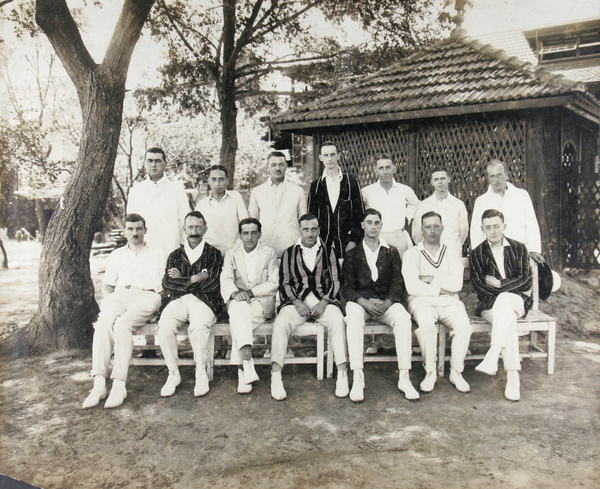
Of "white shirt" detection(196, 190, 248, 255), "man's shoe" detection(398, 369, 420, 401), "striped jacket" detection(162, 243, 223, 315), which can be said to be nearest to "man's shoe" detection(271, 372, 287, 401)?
"striped jacket" detection(162, 243, 223, 315)

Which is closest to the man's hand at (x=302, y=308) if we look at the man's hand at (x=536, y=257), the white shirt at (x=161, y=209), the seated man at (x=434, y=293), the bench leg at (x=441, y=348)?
the seated man at (x=434, y=293)

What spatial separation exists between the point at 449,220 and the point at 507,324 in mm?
1155

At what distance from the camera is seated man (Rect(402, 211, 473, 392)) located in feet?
12.3

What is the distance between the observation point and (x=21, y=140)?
279 inches

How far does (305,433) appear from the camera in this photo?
301 cm

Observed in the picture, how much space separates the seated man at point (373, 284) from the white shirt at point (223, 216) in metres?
1.15

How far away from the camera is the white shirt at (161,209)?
4.41m

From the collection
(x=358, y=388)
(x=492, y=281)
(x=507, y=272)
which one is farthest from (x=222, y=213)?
(x=507, y=272)

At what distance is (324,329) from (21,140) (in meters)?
5.79

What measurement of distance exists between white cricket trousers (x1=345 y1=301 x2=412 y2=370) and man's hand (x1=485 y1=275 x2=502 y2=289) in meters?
0.77

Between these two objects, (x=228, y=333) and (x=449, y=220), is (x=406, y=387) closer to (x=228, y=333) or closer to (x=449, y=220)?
(x=228, y=333)

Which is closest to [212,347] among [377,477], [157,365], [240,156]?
[157,365]

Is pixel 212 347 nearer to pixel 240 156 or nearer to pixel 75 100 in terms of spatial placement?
pixel 75 100

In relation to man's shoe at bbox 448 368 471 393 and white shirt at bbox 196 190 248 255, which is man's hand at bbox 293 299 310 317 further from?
man's shoe at bbox 448 368 471 393
